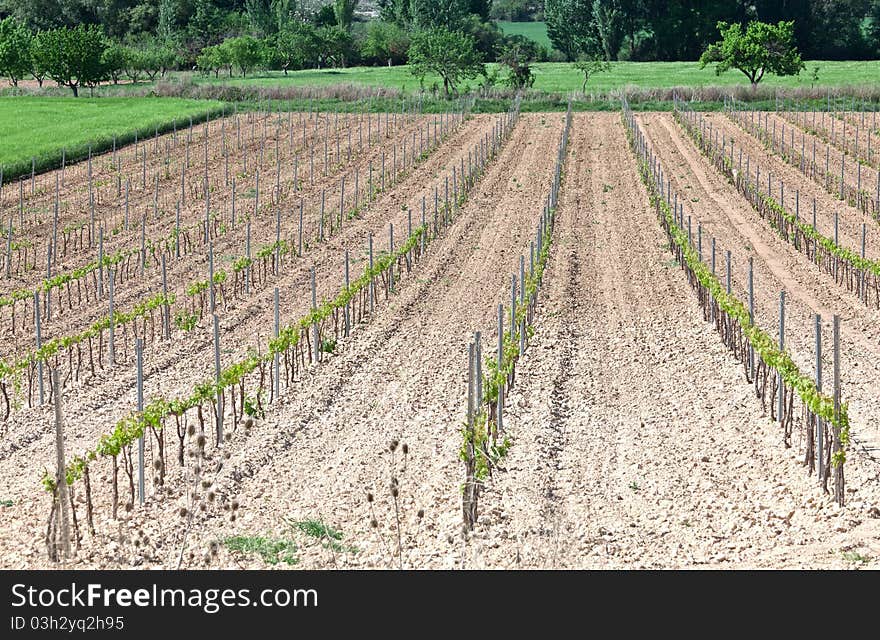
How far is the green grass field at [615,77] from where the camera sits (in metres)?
78.2

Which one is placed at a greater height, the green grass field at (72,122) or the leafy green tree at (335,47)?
the leafy green tree at (335,47)

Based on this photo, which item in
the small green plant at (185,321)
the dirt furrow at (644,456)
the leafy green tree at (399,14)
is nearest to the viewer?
the dirt furrow at (644,456)

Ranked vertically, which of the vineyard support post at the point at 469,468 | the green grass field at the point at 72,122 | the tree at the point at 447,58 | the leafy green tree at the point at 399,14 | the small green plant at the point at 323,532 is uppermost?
the leafy green tree at the point at 399,14

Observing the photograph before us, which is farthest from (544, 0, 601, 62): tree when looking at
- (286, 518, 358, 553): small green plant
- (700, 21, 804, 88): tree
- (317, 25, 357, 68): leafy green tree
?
(286, 518, 358, 553): small green plant

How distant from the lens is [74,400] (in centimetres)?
1717

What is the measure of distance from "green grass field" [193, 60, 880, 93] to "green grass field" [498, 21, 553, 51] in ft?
118

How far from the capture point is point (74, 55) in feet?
237

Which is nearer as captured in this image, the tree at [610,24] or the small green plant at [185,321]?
the small green plant at [185,321]

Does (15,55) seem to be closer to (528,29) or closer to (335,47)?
(335,47)

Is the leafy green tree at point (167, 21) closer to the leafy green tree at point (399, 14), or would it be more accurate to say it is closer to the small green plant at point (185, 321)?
the leafy green tree at point (399, 14)

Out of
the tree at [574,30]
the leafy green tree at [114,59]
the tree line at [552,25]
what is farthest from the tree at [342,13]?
the leafy green tree at [114,59]

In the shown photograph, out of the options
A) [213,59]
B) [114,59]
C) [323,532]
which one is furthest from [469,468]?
[213,59]

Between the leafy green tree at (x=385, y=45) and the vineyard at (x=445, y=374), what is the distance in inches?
2562

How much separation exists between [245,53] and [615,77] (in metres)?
25.4
